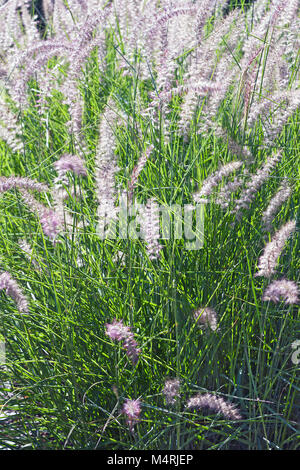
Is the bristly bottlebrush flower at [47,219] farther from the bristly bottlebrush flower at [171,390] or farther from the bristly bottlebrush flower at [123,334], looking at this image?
the bristly bottlebrush flower at [171,390]

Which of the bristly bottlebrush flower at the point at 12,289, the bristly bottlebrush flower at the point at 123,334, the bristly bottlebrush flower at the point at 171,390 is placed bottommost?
the bristly bottlebrush flower at the point at 171,390

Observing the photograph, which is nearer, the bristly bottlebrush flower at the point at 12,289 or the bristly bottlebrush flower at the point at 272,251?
the bristly bottlebrush flower at the point at 272,251

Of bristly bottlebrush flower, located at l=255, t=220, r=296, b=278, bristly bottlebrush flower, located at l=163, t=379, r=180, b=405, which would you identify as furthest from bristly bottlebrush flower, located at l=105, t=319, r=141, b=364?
bristly bottlebrush flower, located at l=255, t=220, r=296, b=278

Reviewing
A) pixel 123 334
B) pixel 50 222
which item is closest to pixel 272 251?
pixel 123 334

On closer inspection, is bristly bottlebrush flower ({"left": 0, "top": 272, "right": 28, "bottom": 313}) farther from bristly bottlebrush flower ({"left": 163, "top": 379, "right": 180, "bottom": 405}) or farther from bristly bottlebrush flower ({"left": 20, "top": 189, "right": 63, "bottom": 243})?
bristly bottlebrush flower ({"left": 163, "top": 379, "right": 180, "bottom": 405})

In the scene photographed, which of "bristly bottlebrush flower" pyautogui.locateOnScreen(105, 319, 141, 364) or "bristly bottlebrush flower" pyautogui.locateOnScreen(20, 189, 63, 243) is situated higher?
"bristly bottlebrush flower" pyautogui.locateOnScreen(20, 189, 63, 243)

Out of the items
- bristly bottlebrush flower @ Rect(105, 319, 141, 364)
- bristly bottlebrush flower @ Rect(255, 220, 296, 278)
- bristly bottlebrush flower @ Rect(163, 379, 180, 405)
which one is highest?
bristly bottlebrush flower @ Rect(255, 220, 296, 278)

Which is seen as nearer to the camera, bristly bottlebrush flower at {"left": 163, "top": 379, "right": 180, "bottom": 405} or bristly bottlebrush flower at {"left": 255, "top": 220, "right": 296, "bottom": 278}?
bristly bottlebrush flower at {"left": 255, "top": 220, "right": 296, "bottom": 278}

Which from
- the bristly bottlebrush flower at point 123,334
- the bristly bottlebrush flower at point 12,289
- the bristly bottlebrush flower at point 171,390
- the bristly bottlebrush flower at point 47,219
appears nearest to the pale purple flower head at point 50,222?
the bristly bottlebrush flower at point 47,219

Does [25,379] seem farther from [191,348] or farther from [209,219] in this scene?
[209,219]

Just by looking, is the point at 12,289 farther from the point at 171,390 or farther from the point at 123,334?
the point at 171,390

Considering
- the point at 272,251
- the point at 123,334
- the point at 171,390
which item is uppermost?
the point at 272,251

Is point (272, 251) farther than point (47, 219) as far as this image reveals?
No

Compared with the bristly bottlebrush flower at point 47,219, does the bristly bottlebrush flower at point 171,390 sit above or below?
below
